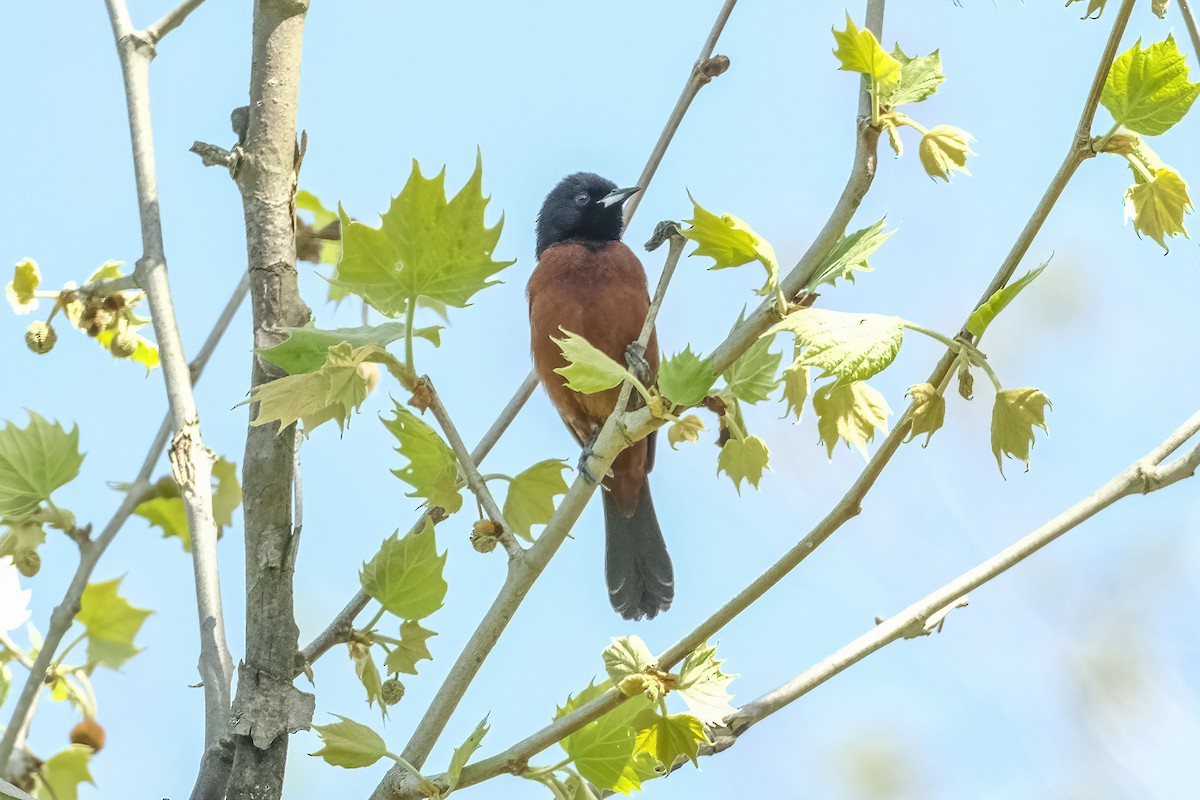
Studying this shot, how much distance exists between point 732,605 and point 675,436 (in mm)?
751

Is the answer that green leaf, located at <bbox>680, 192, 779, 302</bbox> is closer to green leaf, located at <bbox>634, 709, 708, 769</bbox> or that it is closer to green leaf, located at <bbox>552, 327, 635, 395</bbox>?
green leaf, located at <bbox>552, 327, 635, 395</bbox>

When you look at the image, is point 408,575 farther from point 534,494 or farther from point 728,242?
point 728,242

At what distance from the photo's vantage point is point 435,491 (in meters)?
2.05

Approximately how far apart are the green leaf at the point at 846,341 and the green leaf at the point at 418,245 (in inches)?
19.4

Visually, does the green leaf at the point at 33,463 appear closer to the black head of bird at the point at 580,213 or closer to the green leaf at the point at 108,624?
the green leaf at the point at 108,624

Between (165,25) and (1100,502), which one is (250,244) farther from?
(1100,502)

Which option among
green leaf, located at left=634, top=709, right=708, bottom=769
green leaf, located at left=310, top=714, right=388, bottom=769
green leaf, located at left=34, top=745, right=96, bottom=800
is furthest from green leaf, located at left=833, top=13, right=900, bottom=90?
green leaf, located at left=34, top=745, right=96, bottom=800

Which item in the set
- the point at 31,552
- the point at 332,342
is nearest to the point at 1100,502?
the point at 332,342

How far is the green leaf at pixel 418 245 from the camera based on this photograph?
187cm

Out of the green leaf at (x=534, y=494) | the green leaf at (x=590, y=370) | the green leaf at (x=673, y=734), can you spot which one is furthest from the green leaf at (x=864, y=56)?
the green leaf at (x=673, y=734)

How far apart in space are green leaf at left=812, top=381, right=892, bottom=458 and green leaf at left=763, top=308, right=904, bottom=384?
0.31 m

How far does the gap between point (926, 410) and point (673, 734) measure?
633 mm

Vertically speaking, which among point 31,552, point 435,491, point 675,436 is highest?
point 31,552

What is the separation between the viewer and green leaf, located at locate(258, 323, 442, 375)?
6.30 feet
